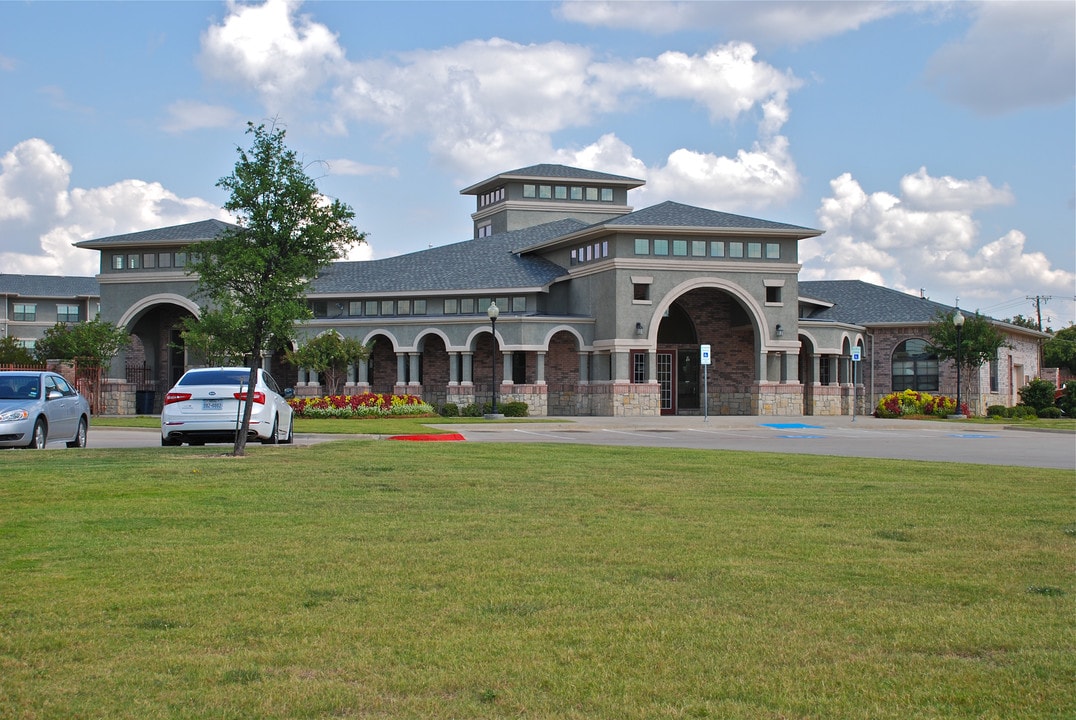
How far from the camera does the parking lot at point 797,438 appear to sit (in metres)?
20.7

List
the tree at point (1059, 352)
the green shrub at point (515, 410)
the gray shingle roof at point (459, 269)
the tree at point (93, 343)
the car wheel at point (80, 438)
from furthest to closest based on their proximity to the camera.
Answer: the tree at point (1059, 352)
the gray shingle roof at point (459, 269)
the tree at point (93, 343)
the green shrub at point (515, 410)
the car wheel at point (80, 438)

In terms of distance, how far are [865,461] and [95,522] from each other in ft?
39.5

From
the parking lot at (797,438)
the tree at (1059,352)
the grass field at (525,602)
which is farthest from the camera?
the tree at (1059,352)

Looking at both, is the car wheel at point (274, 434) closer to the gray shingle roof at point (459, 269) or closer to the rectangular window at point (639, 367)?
the rectangular window at point (639, 367)

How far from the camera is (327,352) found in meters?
44.7

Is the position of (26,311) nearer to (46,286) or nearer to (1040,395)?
(46,286)

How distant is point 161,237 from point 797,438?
34310 millimetres

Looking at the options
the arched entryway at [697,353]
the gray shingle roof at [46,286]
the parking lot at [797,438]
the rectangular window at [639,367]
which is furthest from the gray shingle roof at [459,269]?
the gray shingle roof at [46,286]

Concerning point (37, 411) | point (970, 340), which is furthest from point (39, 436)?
point (970, 340)

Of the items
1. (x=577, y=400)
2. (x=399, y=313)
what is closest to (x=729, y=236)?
(x=577, y=400)

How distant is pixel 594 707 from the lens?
172 inches

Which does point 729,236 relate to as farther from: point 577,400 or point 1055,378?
point 1055,378

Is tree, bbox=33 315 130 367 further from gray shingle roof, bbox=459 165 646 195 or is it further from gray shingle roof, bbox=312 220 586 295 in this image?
gray shingle roof, bbox=459 165 646 195

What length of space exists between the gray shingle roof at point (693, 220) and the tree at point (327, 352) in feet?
40.1
